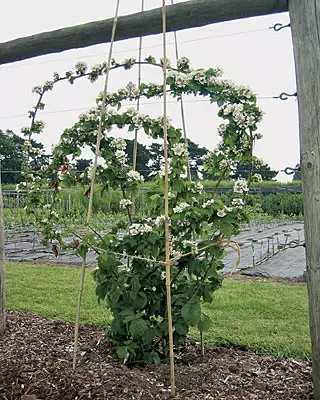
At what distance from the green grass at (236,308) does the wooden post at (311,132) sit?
0.70 meters

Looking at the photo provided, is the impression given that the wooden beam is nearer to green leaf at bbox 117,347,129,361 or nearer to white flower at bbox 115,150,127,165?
white flower at bbox 115,150,127,165

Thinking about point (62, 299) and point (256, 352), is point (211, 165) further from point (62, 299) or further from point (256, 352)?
point (62, 299)

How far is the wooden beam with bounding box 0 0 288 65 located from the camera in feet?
5.89

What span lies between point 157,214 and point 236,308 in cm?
151

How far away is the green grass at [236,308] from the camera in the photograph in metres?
2.41

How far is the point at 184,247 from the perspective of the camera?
1.89 m

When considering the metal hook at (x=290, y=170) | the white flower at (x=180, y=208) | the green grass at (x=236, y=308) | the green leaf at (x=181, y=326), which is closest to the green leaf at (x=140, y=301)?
the green leaf at (x=181, y=326)

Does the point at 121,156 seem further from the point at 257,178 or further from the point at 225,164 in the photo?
the point at 257,178

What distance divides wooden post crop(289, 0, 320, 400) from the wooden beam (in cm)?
17

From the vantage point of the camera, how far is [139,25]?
6.57 ft

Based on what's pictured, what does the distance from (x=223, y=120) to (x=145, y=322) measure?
1029 millimetres

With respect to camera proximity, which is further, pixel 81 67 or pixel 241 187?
pixel 81 67

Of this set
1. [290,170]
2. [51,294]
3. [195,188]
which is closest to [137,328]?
[195,188]

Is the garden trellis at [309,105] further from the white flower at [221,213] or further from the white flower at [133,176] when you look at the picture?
the white flower at [133,176]
